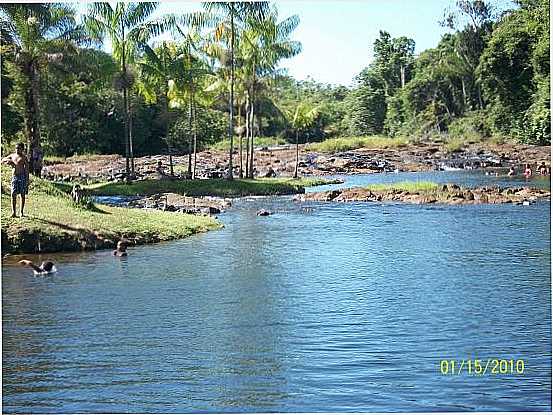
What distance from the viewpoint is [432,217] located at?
21.0m

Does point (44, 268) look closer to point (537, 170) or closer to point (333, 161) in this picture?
point (537, 170)

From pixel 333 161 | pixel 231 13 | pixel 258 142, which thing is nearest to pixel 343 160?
pixel 333 161

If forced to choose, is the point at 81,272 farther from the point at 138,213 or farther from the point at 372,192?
the point at 372,192

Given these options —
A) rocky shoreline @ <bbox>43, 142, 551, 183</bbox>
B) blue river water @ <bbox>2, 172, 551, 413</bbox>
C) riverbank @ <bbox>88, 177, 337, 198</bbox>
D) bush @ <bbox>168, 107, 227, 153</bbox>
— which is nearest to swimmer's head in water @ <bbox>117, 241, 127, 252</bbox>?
blue river water @ <bbox>2, 172, 551, 413</bbox>

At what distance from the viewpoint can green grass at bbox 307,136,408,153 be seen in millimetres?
50969

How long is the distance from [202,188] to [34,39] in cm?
778

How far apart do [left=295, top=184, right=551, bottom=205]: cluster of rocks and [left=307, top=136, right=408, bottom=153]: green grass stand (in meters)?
22.4

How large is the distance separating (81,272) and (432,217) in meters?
11.5

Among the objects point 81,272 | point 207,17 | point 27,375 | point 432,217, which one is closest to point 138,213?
point 81,272

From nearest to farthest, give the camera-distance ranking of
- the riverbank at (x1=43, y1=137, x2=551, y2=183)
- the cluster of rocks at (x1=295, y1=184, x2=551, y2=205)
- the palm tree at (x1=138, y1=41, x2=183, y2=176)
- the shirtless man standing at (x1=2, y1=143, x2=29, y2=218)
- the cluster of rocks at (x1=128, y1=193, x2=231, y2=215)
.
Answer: the shirtless man standing at (x1=2, y1=143, x2=29, y2=218) < the cluster of rocks at (x1=128, y1=193, x2=231, y2=215) < the cluster of rocks at (x1=295, y1=184, x2=551, y2=205) < the palm tree at (x1=138, y1=41, x2=183, y2=176) < the riverbank at (x1=43, y1=137, x2=551, y2=183)

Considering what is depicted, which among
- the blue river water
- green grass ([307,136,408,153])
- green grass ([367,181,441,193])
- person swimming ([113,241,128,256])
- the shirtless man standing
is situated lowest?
the blue river water

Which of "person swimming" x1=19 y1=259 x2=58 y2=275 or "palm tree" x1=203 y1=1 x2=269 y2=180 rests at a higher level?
"palm tree" x1=203 y1=1 x2=269 y2=180

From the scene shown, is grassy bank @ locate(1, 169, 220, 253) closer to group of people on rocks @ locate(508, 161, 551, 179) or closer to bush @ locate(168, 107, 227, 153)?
group of people on rocks @ locate(508, 161, 551, 179)

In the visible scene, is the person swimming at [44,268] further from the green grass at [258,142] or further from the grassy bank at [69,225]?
the green grass at [258,142]
